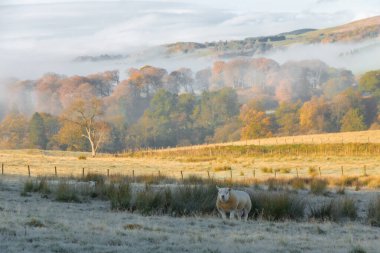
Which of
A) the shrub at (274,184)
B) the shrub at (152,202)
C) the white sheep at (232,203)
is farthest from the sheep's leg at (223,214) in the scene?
the shrub at (274,184)

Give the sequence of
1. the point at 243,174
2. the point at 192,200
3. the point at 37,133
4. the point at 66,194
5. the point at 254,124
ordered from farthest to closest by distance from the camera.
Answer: the point at 37,133, the point at 254,124, the point at 243,174, the point at 66,194, the point at 192,200

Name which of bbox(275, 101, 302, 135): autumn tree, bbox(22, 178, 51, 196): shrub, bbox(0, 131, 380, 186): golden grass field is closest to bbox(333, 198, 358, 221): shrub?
bbox(22, 178, 51, 196): shrub

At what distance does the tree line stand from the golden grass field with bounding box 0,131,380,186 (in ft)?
74.0

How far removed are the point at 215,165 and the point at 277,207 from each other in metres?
33.4

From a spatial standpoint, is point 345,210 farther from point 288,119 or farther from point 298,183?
point 288,119

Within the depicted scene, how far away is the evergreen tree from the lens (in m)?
114

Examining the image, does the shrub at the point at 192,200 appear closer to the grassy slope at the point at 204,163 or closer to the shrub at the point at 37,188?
the shrub at the point at 37,188

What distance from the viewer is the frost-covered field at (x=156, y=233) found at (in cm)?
1342

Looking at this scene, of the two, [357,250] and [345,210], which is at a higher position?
[357,250]

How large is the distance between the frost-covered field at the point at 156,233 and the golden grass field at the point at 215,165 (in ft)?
52.9

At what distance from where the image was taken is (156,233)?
15195mm

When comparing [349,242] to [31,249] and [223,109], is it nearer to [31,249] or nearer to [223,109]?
[31,249]

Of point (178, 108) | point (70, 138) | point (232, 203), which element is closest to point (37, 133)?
point (70, 138)

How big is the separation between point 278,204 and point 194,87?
17498 centimetres
